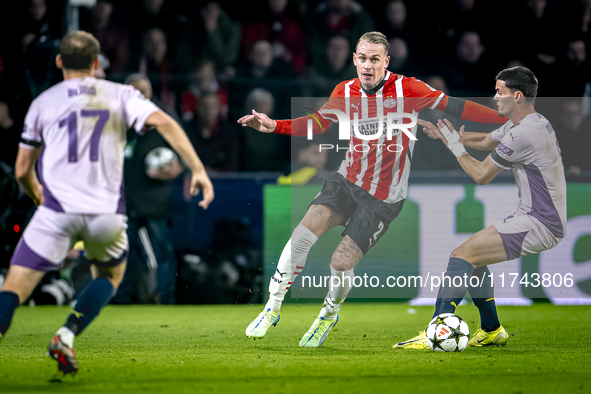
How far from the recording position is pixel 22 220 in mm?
8617

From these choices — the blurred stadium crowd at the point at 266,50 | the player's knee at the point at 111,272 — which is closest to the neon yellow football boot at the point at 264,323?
the player's knee at the point at 111,272

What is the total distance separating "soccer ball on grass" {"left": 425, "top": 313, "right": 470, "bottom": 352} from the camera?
5.12 m

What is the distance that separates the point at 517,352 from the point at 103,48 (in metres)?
6.82

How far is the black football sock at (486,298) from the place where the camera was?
5.63m

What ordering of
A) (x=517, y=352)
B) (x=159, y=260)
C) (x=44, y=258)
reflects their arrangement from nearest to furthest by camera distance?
(x=44, y=258) → (x=517, y=352) → (x=159, y=260)

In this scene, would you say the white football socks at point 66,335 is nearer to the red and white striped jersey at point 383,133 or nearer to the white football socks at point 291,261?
the white football socks at point 291,261

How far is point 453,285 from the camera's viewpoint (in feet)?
17.1

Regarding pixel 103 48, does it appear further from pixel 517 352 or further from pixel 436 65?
pixel 517 352

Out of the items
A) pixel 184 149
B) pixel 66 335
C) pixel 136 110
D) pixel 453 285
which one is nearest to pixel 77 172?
pixel 136 110

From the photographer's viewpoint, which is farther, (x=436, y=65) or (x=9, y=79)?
(x=436, y=65)

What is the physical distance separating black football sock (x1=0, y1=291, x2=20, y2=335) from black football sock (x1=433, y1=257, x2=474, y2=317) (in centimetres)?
290

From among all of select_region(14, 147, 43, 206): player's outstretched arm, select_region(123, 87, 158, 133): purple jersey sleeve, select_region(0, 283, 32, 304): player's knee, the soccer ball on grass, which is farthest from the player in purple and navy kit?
select_region(14, 147, 43, 206): player's outstretched arm

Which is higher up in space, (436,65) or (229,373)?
(436,65)

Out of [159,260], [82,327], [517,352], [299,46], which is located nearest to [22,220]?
[159,260]
